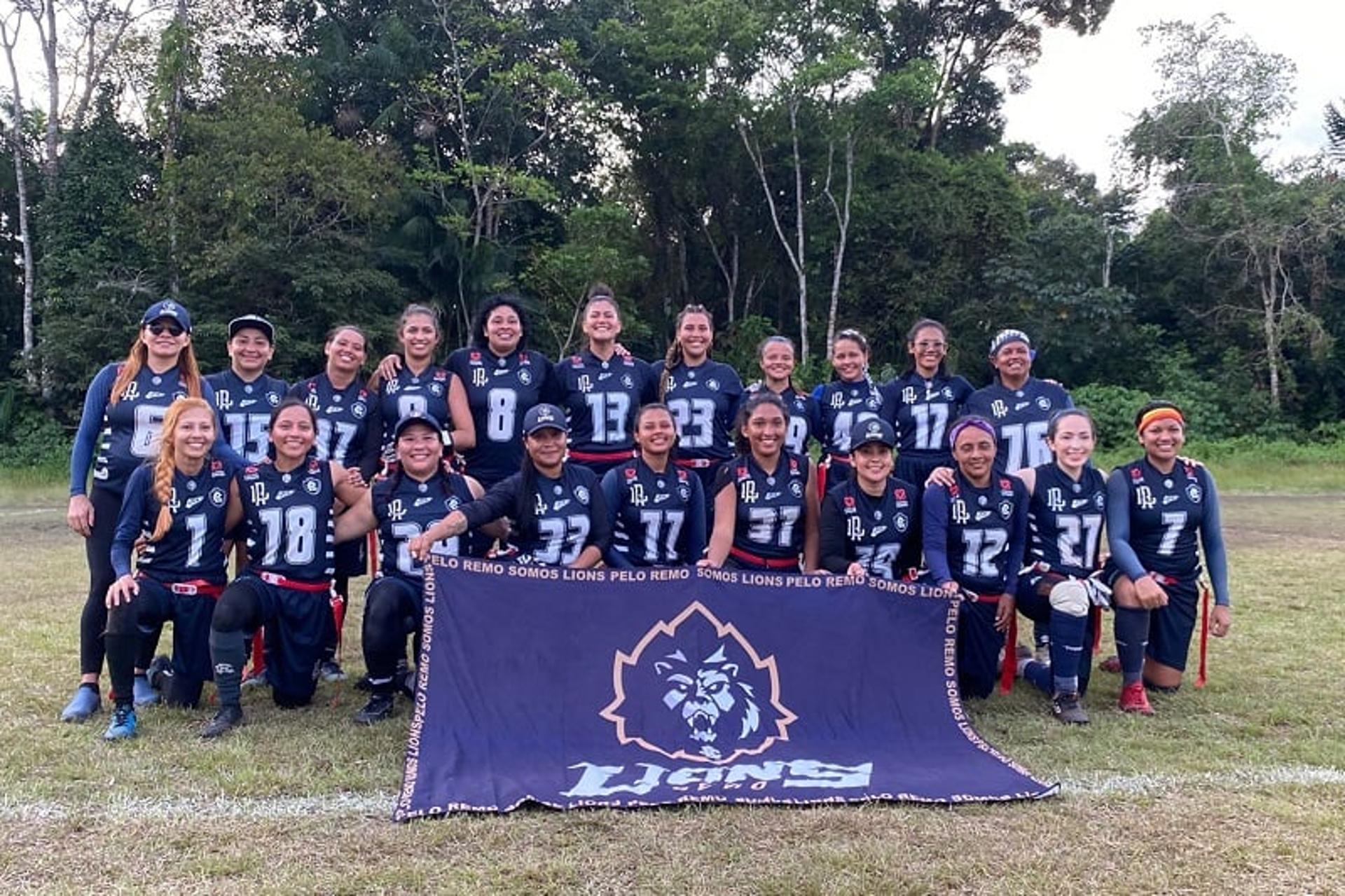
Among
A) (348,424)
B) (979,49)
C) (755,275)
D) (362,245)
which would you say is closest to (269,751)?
(348,424)

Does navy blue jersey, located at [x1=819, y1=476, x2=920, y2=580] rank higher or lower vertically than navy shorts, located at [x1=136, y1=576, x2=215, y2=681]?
higher

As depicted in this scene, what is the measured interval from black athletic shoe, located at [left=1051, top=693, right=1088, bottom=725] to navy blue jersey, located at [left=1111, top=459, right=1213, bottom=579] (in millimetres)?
1052

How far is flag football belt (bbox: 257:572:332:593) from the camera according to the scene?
5137 mm

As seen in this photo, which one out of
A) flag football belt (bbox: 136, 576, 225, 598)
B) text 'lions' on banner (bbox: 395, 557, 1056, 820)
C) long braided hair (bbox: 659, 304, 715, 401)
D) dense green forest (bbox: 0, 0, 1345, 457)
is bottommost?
text 'lions' on banner (bbox: 395, 557, 1056, 820)

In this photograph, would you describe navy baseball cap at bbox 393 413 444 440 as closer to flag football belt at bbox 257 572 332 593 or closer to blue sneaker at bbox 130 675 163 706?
flag football belt at bbox 257 572 332 593

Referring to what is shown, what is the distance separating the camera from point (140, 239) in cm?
2238

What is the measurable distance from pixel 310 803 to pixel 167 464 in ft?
6.56

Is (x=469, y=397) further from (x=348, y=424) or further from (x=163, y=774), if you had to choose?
(x=163, y=774)

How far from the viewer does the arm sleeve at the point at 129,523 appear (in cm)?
495

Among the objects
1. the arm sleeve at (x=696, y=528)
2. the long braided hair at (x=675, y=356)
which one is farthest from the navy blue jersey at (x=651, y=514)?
the long braided hair at (x=675, y=356)

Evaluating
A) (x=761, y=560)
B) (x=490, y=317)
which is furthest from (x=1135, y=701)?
(x=490, y=317)

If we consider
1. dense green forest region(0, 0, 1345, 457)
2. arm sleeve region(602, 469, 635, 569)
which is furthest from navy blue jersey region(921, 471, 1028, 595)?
dense green forest region(0, 0, 1345, 457)

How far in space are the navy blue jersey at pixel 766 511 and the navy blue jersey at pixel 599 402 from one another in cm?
96

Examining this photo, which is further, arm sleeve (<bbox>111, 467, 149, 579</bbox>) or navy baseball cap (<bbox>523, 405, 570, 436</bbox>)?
navy baseball cap (<bbox>523, 405, 570, 436</bbox>)
